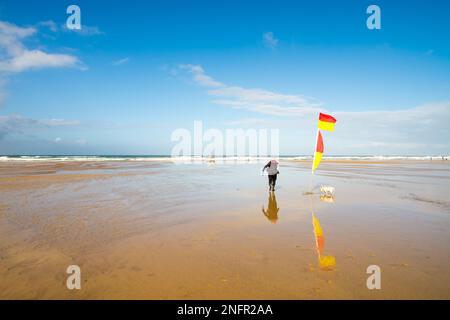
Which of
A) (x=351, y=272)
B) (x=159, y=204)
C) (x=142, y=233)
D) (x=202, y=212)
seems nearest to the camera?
(x=351, y=272)

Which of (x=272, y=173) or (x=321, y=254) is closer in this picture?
(x=321, y=254)

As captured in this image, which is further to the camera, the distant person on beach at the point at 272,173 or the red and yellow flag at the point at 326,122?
the distant person on beach at the point at 272,173

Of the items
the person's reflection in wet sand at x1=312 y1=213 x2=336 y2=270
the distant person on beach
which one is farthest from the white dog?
the person's reflection in wet sand at x1=312 y1=213 x2=336 y2=270

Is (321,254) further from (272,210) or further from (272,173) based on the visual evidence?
(272,173)

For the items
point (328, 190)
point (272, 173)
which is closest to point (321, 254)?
point (328, 190)

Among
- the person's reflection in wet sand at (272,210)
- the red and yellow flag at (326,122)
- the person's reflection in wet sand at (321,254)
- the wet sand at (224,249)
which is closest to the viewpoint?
the wet sand at (224,249)

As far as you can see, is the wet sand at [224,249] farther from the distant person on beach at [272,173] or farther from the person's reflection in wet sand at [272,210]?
the distant person on beach at [272,173]

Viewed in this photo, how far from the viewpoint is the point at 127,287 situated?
14.4 ft

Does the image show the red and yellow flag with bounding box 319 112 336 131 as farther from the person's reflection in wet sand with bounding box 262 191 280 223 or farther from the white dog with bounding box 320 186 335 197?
the person's reflection in wet sand with bounding box 262 191 280 223

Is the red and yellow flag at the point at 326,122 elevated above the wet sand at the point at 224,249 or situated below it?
above

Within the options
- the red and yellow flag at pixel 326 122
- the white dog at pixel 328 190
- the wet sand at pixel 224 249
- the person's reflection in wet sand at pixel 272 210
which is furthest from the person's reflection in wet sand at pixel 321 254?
the red and yellow flag at pixel 326 122
